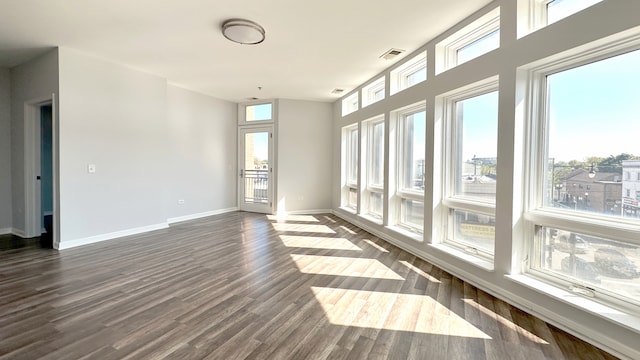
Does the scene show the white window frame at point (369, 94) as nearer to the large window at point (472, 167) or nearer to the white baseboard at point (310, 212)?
the large window at point (472, 167)

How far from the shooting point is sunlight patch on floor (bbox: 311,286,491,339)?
2227 millimetres

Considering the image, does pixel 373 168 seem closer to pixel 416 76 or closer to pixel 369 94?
pixel 369 94

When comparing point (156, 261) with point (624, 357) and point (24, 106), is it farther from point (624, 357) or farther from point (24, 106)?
point (624, 357)

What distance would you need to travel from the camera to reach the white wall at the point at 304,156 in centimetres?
713

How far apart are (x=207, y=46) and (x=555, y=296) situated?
4.53 m

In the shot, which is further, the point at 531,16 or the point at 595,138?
the point at 531,16

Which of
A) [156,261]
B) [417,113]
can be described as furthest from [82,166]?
[417,113]

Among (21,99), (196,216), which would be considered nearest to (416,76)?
(196,216)

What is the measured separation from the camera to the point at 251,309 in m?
2.50

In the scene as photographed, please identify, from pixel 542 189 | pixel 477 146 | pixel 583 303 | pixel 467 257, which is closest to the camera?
pixel 583 303

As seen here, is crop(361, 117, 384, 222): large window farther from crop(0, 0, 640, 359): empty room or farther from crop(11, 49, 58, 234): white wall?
crop(11, 49, 58, 234): white wall

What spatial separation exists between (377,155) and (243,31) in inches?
131

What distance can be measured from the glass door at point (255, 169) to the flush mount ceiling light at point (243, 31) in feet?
12.3

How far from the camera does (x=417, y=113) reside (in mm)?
4438
